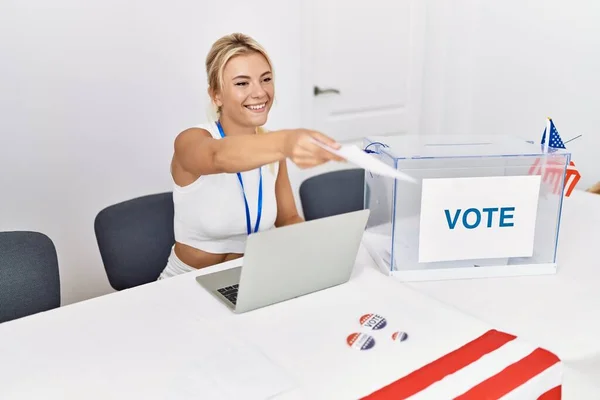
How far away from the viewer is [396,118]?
11.7ft

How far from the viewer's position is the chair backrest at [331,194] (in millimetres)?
2027

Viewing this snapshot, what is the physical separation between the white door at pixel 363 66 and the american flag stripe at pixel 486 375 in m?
2.22

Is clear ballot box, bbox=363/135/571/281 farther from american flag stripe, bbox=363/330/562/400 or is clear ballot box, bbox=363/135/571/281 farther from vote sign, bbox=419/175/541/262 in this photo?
american flag stripe, bbox=363/330/562/400

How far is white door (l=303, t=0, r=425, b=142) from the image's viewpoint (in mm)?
3141

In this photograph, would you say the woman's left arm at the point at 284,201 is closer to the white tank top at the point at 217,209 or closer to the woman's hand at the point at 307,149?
the white tank top at the point at 217,209

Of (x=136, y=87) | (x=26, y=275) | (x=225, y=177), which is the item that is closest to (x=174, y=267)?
(x=225, y=177)

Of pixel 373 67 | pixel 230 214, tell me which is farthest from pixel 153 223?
pixel 373 67

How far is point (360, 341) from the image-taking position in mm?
1056

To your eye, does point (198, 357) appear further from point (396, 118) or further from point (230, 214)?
point (396, 118)

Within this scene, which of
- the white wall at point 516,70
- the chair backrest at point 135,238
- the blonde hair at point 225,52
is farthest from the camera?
the white wall at point 516,70

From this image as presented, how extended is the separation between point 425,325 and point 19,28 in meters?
1.89

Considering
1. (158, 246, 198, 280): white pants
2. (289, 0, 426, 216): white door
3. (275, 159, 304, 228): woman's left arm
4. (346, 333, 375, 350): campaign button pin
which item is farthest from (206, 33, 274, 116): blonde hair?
(289, 0, 426, 216): white door

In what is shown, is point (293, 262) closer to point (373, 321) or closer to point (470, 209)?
point (373, 321)

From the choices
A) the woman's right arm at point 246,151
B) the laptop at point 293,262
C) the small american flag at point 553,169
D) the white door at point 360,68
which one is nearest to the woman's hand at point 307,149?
the woman's right arm at point 246,151
